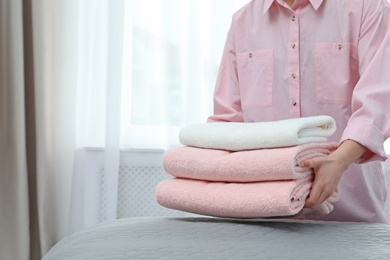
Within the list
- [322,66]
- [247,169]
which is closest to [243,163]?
[247,169]

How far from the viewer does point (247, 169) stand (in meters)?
1.12

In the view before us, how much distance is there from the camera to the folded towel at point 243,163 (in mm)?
1088

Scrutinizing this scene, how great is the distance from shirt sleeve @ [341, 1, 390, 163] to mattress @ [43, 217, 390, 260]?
0.16 meters

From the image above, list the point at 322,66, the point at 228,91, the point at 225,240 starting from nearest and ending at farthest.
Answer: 1. the point at 225,240
2. the point at 322,66
3. the point at 228,91

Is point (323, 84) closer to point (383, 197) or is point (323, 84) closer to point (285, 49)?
point (285, 49)

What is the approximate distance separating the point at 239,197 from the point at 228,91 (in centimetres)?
51

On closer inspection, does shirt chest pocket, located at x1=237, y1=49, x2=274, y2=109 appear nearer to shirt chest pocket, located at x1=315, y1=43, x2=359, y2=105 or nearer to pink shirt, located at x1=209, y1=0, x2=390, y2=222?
pink shirt, located at x1=209, y1=0, x2=390, y2=222

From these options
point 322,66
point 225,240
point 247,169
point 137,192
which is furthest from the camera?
point 137,192

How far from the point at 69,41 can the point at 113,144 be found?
0.47 meters

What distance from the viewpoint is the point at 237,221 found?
1.18m

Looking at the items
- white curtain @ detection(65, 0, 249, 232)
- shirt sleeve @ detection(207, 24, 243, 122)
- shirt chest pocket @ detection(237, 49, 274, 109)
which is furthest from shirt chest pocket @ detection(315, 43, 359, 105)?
white curtain @ detection(65, 0, 249, 232)

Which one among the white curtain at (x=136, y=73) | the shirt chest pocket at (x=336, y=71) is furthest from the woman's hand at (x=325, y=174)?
the white curtain at (x=136, y=73)

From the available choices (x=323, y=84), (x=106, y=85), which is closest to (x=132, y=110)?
(x=106, y=85)

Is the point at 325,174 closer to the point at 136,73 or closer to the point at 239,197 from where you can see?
the point at 239,197
